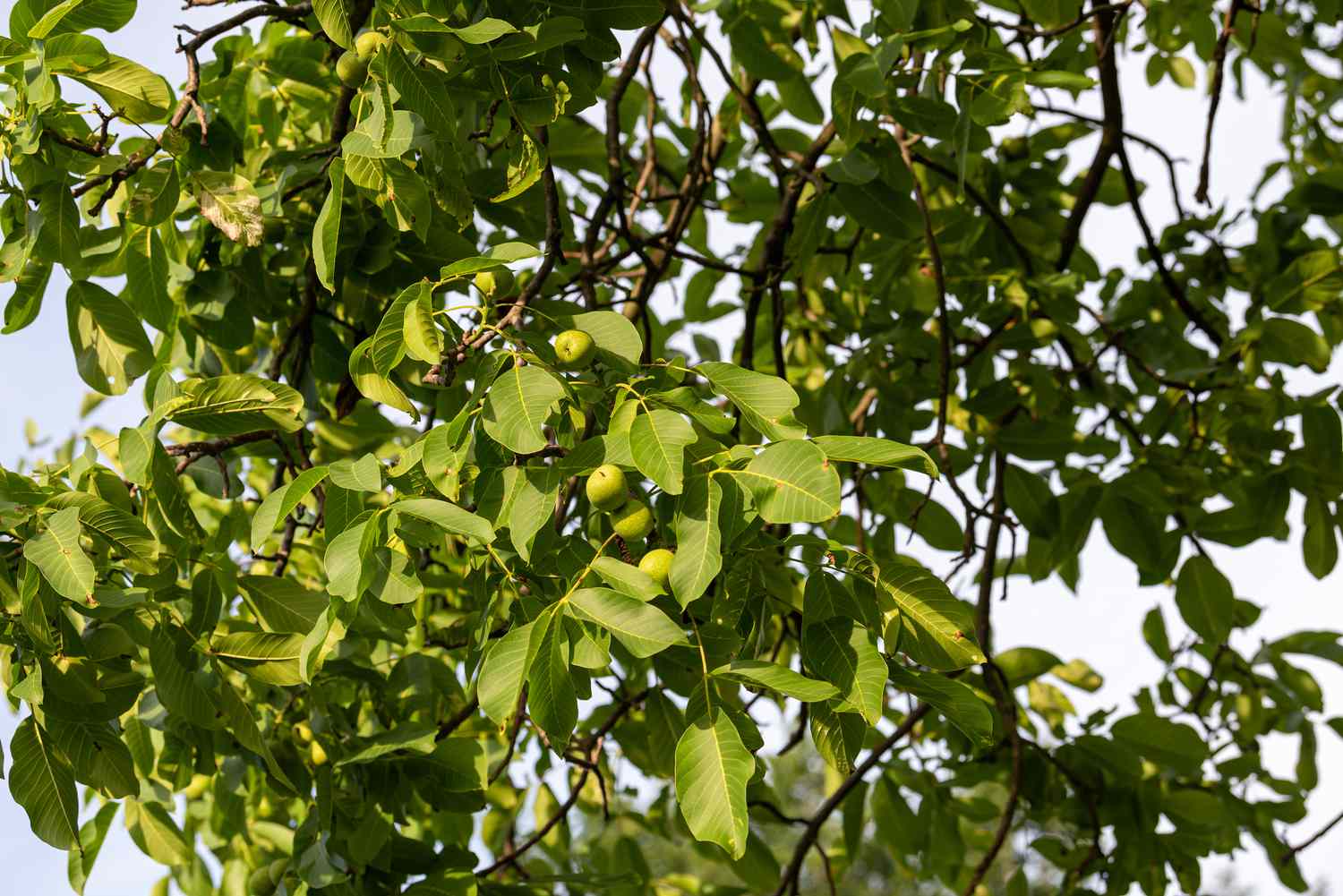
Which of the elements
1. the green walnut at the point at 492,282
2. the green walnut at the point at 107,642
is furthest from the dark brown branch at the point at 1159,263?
the green walnut at the point at 107,642

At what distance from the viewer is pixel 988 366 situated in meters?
2.50

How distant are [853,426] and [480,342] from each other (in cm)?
138

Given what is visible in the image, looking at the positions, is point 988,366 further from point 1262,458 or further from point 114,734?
point 114,734

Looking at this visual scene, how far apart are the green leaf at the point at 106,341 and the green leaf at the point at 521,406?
0.70m

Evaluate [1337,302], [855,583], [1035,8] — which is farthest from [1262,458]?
[855,583]

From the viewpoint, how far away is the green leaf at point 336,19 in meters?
1.28

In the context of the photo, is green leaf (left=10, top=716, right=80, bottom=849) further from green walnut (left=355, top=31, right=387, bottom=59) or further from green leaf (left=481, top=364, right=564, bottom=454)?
green walnut (left=355, top=31, right=387, bottom=59)

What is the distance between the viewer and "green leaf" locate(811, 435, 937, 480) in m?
1.06

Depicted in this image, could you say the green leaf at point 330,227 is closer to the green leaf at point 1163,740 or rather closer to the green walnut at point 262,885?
the green walnut at point 262,885

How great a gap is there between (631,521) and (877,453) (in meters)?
0.24

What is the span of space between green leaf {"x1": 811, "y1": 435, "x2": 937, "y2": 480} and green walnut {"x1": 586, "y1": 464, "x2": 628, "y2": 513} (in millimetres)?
187

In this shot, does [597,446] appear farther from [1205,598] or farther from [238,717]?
[1205,598]

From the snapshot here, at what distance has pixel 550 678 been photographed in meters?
1.05

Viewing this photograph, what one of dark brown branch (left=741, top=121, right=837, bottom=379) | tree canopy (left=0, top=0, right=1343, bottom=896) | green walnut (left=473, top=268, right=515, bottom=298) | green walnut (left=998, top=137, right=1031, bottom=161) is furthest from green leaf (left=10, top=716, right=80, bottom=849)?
green walnut (left=998, top=137, right=1031, bottom=161)
